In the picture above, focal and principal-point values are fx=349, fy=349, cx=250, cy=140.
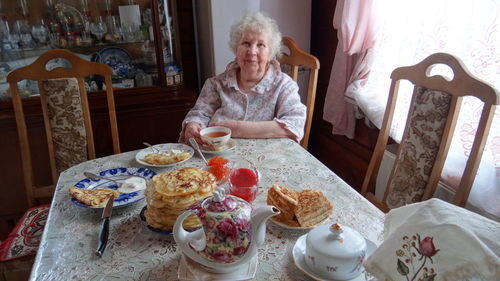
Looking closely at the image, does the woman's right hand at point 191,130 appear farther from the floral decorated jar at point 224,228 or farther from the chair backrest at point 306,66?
A: the floral decorated jar at point 224,228

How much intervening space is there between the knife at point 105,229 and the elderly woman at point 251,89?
73 centimetres

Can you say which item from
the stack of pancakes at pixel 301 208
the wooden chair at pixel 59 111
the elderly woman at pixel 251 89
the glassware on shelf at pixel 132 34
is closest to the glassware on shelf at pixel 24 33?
the glassware on shelf at pixel 132 34

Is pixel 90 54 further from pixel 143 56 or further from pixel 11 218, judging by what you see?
pixel 11 218

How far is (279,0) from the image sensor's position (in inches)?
91.8

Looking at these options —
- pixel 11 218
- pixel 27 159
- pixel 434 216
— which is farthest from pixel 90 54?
pixel 434 216

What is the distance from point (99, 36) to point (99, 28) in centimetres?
5

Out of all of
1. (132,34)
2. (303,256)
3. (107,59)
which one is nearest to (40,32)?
(107,59)

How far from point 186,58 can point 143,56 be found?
0.31m

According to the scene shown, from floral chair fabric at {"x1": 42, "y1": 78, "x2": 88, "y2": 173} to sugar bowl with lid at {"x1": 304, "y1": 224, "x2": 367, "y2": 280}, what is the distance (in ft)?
4.24

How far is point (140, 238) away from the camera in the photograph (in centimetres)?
88

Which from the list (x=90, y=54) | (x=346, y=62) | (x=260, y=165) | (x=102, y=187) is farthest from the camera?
(x=90, y=54)

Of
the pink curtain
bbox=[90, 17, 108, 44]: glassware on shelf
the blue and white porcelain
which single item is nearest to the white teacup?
the pink curtain

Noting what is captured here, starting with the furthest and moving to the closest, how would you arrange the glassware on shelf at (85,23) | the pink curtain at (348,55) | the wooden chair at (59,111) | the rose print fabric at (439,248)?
the glassware on shelf at (85,23) → the pink curtain at (348,55) → the wooden chair at (59,111) → the rose print fabric at (439,248)

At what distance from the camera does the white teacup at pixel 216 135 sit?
1355 millimetres
